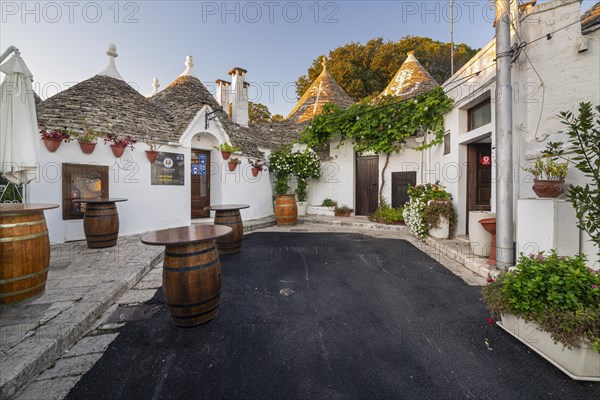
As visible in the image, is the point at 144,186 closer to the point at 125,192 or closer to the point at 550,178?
the point at 125,192

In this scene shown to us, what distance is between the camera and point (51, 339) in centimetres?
211

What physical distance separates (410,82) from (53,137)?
12438 millimetres

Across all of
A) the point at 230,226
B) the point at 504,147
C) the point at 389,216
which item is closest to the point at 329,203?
the point at 389,216

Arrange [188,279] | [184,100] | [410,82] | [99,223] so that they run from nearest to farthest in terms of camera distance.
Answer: [188,279] < [99,223] < [184,100] < [410,82]

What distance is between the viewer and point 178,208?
737 centimetres

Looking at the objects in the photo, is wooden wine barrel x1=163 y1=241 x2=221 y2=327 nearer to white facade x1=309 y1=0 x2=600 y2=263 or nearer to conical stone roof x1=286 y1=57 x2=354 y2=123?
white facade x1=309 y1=0 x2=600 y2=263

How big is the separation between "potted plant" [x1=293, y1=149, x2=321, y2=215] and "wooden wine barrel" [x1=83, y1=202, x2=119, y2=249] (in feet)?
21.5

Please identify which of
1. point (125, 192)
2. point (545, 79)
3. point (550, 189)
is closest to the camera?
point (550, 189)

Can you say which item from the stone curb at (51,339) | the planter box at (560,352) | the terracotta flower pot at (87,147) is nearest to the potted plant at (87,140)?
the terracotta flower pot at (87,147)

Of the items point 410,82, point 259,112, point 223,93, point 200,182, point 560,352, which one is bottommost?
point 560,352

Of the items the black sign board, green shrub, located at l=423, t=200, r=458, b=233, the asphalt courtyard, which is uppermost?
the black sign board

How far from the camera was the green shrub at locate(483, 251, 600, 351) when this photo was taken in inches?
71.9

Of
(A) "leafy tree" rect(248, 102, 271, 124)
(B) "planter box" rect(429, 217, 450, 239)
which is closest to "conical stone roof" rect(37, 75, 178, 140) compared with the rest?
(B) "planter box" rect(429, 217, 450, 239)

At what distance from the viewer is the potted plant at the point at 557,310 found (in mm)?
1818
